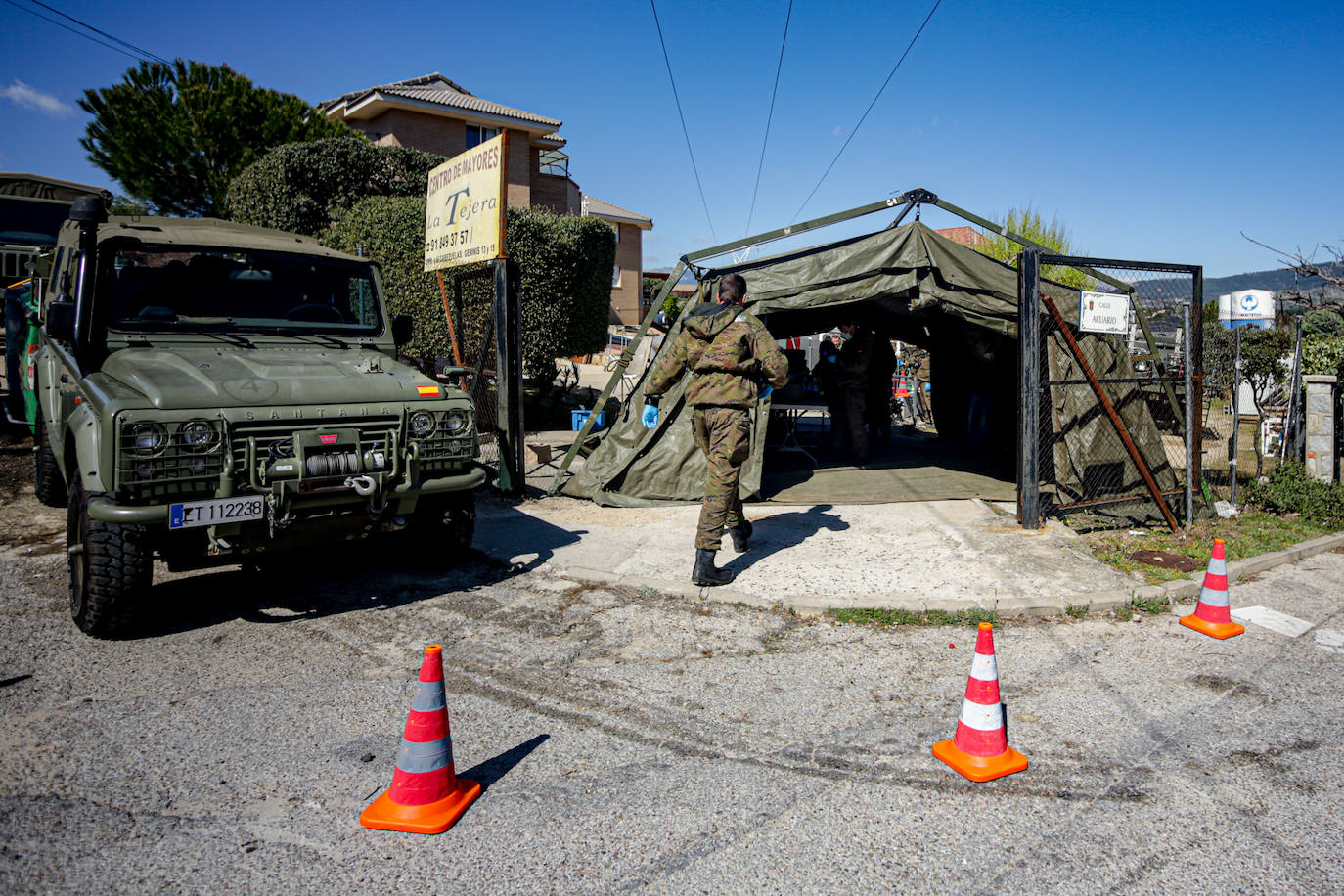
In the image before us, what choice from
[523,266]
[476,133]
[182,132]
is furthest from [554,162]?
[523,266]

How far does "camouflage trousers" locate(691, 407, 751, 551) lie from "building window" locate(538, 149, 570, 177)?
104 feet

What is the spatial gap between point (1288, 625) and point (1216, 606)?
609 millimetres

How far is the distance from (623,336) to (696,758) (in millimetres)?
29472

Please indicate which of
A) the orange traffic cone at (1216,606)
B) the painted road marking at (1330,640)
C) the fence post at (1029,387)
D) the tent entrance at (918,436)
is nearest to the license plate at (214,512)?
the tent entrance at (918,436)

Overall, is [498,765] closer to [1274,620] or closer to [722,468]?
[722,468]

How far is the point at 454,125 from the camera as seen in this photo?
96.8ft

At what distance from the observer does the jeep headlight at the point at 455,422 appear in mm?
5109

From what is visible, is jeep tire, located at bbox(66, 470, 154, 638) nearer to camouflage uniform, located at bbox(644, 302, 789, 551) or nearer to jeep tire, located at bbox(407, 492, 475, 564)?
jeep tire, located at bbox(407, 492, 475, 564)

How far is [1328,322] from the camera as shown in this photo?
14828 mm

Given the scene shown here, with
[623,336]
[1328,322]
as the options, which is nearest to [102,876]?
[1328,322]

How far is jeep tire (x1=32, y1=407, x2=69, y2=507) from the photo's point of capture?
23.1 feet

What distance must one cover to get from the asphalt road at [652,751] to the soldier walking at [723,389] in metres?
0.64

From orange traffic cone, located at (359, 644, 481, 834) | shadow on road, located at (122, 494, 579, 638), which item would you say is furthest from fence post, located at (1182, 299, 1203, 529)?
orange traffic cone, located at (359, 644, 481, 834)

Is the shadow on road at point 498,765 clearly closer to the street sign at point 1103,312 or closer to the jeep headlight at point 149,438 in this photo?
the jeep headlight at point 149,438
